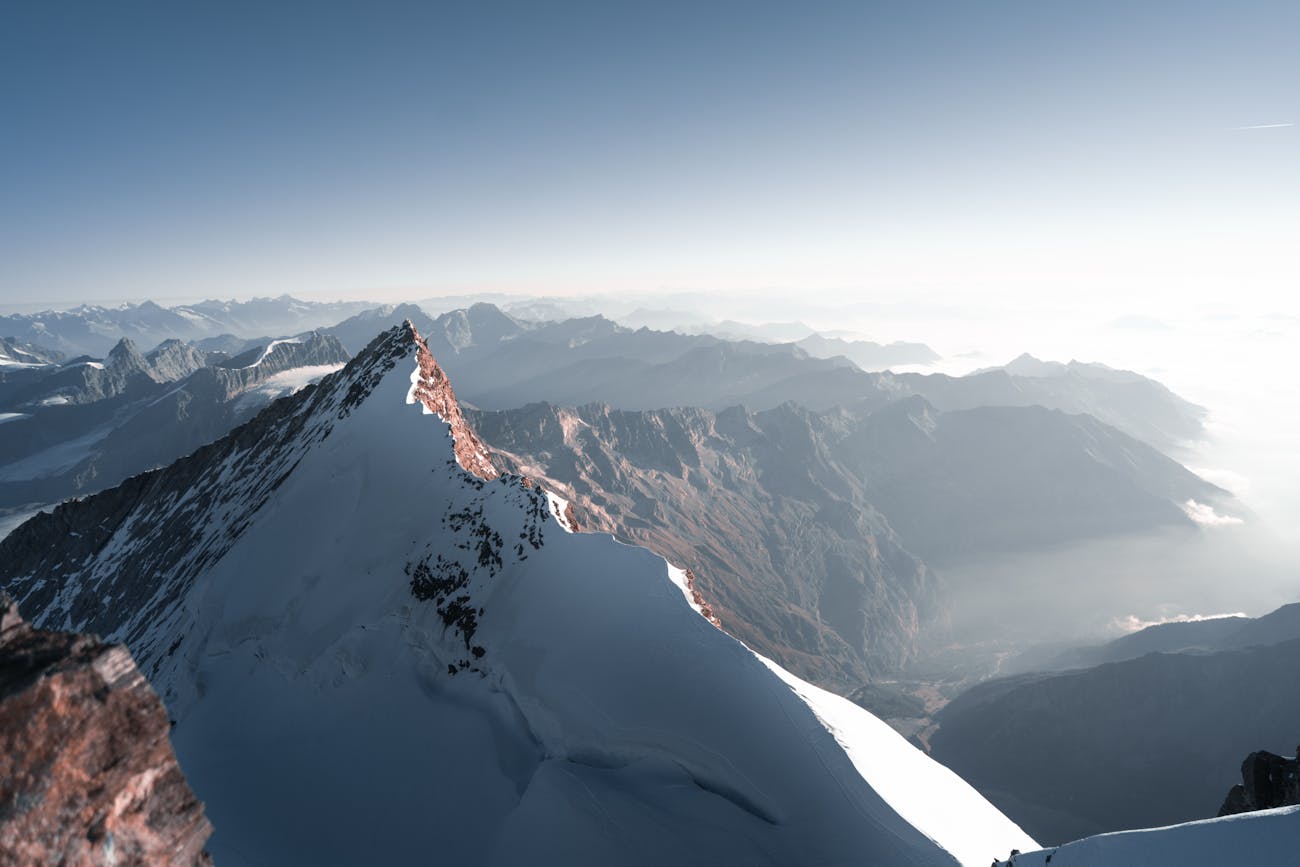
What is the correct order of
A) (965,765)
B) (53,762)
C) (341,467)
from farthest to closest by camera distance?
(965,765) < (341,467) < (53,762)

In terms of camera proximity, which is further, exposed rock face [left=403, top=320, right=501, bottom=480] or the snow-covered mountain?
exposed rock face [left=403, top=320, right=501, bottom=480]

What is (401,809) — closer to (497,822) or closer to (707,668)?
(497,822)

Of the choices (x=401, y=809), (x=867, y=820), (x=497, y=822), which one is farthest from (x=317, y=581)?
(x=867, y=820)

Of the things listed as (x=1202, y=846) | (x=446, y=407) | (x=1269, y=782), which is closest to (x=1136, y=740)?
(x=1269, y=782)

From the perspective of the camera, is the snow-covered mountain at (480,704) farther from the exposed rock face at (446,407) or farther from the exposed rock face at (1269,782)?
Result: the exposed rock face at (1269,782)

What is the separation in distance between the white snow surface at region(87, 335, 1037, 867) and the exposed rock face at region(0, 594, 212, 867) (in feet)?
50.5

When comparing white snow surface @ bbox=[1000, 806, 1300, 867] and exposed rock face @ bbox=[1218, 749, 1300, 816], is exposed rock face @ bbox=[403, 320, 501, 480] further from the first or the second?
exposed rock face @ bbox=[1218, 749, 1300, 816]

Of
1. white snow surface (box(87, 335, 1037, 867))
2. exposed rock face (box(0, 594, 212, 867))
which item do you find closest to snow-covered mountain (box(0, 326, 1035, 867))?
white snow surface (box(87, 335, 1037, 867))

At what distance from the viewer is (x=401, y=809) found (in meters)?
24.3

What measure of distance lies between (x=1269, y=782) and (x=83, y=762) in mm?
44062

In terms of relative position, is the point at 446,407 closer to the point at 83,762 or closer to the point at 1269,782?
the point at 83,762

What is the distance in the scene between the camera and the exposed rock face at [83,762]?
803 cm

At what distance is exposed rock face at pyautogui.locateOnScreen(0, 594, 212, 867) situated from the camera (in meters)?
8.03

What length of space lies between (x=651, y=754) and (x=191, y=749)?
2653 centimetres
